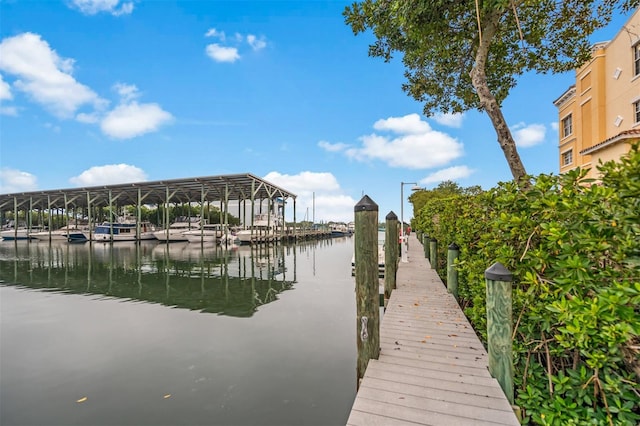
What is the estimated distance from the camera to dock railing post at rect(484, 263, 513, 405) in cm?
242

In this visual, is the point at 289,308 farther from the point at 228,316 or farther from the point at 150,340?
the point at 150,340

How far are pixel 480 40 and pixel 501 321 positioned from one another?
13.9ft

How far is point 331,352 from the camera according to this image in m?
5.06

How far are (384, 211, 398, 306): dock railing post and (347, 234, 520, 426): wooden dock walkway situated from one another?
1700 millimetres

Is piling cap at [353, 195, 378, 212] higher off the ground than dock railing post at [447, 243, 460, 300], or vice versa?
piling cap at [353, 195, 378, 212]

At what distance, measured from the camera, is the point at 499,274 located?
2420mm

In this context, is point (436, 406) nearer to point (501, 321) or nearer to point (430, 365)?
point (430, 365)

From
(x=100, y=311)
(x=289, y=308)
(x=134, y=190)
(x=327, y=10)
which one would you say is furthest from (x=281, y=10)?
(x=134, y=190)

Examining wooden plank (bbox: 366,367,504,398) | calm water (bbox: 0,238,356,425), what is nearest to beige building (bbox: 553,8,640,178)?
wooden plank (bbox: 366,367,504,398)

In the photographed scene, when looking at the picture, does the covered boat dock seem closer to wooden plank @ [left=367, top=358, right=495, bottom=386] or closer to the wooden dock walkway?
the wooden dock walkway

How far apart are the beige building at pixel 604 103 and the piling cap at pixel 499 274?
→ 10.7 meters

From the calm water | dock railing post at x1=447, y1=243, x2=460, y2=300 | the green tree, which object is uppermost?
the green tree

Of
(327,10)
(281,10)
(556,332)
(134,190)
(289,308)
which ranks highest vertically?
(281,10)

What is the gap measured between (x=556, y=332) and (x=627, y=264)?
0.84 m
